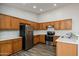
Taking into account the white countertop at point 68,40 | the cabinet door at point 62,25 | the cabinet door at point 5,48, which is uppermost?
the cabinet door at point 62,25

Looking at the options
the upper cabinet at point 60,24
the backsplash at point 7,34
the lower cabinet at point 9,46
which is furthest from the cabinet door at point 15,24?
the upper cabinet at point 60,24

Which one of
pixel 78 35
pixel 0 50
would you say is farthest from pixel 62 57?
pixel 0 50

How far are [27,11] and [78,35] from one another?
0.95m

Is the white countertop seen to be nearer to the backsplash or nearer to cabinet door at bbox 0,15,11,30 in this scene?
the backsplash

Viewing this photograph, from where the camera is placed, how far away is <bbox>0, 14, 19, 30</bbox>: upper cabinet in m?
1.47

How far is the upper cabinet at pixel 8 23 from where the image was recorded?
147 centimetres

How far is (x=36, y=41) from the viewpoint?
1564mm

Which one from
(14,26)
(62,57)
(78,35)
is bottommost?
(62,57)

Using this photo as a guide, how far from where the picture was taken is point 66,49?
1.43 meters

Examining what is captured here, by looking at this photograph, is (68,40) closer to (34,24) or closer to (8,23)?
(34,24)

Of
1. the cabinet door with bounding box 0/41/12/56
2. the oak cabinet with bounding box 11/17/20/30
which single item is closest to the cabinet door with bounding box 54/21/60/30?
the oak cabinet with bounding box 11/17/20/30

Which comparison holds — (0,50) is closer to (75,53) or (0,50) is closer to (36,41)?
(36,41)

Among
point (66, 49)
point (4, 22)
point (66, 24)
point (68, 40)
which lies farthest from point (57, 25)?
point (4, 22)

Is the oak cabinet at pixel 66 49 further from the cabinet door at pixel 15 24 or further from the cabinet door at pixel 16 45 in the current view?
the cabinet door at pixel 15 24
